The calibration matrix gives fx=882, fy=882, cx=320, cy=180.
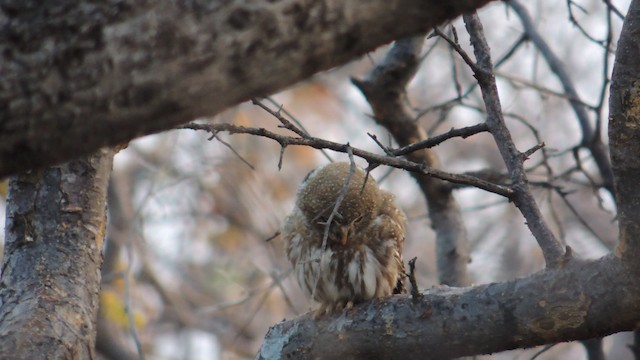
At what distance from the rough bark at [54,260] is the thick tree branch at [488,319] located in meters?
0.76

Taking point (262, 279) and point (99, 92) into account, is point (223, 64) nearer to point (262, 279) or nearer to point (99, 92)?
point (99, 92)

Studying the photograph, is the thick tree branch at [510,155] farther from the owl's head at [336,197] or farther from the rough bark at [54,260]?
the rough bark at [54,260]

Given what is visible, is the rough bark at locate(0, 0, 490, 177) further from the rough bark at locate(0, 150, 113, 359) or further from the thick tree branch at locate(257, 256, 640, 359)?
the rough bark at locate(0, 150, 113, 359)

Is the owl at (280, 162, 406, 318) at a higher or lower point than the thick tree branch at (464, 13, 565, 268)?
higher

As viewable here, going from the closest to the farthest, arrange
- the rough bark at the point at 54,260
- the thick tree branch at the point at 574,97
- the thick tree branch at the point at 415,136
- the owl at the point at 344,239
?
the rough bark at the point at 54,260 → the owl at the point at 344,239 → the thick tree branch at the point at 415,136 → the thick tree branch at the point at 574,97

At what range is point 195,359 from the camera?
938 centimetres

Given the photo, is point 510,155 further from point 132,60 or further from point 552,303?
point 132,60

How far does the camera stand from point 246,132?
2.55 meters

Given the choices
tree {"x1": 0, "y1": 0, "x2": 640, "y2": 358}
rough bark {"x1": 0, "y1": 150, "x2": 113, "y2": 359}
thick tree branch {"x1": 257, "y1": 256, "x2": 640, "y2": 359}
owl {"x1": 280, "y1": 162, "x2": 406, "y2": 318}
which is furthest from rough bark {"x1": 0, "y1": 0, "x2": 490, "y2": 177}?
owl {"x1": 280, "y1": 162, "x2": 406, "y2": 318}

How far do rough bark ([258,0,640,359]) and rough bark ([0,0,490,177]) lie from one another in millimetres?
936

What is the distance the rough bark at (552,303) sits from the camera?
2.28m

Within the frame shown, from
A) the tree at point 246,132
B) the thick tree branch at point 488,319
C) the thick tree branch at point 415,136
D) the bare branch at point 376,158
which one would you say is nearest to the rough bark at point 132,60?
the tree at point 246,132

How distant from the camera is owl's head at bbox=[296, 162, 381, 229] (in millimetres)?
4152

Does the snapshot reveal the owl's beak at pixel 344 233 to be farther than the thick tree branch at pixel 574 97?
No
